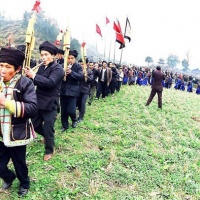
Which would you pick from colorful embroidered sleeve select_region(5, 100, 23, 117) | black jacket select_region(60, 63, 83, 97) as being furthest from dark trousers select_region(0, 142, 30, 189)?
black jacket select_region(60, 63, 83, 97)

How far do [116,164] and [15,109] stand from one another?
8.05 ft

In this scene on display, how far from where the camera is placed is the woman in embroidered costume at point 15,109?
2.88 m

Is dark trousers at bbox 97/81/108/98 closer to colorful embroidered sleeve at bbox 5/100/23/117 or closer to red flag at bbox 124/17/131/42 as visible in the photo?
red flag at bbox 124/17/131/42

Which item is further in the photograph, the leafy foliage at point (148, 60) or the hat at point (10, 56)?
the leafy foliage at point (148, 60)

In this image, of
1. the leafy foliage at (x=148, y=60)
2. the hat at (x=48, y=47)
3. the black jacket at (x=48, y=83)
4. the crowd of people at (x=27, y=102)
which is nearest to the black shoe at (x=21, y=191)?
the crowd of people at (x=27, y=102)

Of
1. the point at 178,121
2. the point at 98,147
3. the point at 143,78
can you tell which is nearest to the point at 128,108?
the point at 178,121

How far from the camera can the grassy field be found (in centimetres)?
385

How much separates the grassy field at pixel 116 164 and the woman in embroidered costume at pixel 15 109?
0.62 m

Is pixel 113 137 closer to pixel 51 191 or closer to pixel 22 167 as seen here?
pixel 51 191

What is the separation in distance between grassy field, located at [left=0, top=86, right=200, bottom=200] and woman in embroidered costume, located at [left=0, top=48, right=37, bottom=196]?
2.03ft

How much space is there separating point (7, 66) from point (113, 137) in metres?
3.75

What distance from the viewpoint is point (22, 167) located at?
3.32 metres

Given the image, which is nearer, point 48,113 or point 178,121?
point 48,113

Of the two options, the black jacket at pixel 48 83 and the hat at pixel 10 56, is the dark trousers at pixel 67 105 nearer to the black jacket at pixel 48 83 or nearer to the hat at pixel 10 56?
the black jacket at pixel 48 83
